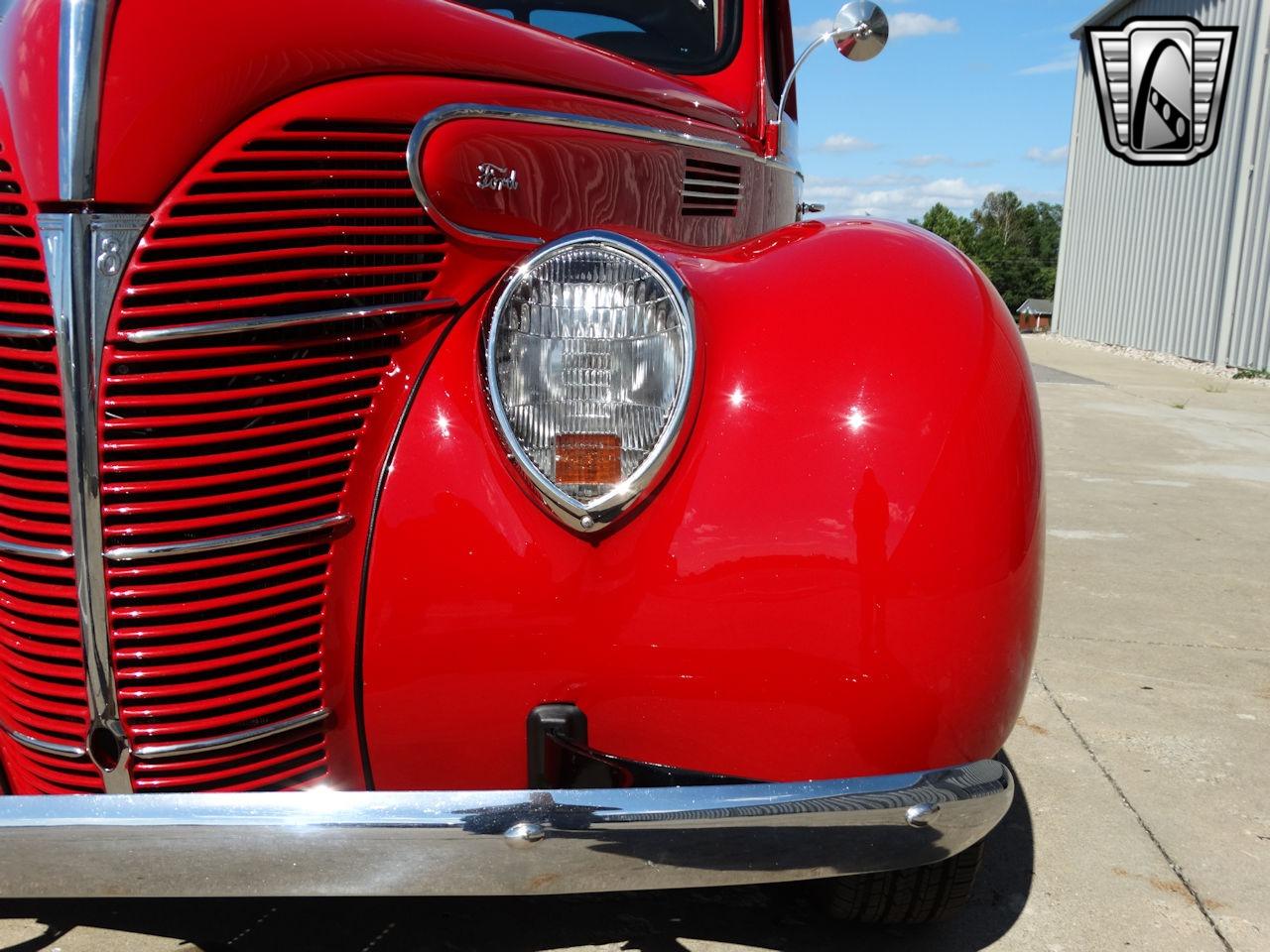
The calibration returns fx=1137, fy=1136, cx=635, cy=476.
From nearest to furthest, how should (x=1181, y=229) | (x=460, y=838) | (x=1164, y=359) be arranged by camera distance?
(x=460, y=838) → (x=1181, y=229) → (x=1164, y=359)

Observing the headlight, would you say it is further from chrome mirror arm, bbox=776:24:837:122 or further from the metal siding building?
the metal siding building

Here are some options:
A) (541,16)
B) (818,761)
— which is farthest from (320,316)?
(541,16)

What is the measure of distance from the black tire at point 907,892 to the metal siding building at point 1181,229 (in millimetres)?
12338

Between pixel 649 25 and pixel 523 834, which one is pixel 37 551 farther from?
pixel 649 25

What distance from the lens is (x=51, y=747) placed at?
4.99 ft

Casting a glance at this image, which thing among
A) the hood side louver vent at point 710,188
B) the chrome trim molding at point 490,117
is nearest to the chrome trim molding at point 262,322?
the chrome trim molding at point 490,117

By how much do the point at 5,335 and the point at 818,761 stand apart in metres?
1.15

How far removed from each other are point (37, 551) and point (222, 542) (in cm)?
23

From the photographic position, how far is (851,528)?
1447 mm

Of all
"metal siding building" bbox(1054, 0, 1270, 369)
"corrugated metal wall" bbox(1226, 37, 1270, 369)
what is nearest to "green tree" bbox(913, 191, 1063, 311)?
"metal siding building" bbox(1054, 0, 1270, 369)

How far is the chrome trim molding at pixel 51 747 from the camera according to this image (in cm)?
151

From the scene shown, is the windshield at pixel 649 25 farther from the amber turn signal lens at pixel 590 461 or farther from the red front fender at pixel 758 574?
the amber turn signal lens at pixel 590 461

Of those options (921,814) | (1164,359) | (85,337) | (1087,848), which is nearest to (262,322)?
(85,337)

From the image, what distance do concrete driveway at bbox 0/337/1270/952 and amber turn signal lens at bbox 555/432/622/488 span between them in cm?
85
